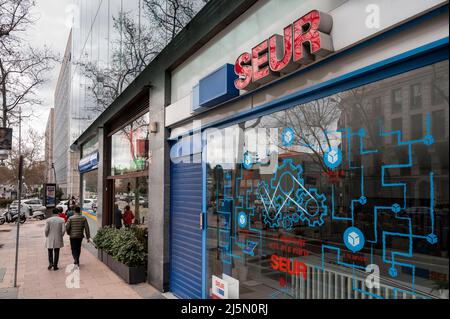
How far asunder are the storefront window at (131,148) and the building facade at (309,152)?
2790 millimetres

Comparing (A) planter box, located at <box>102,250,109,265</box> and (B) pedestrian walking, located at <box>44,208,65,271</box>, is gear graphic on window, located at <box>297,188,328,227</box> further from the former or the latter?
(B) pedestrian walking, located at <box>44,208,65,271</box>

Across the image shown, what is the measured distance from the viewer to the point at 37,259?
40.4 feet

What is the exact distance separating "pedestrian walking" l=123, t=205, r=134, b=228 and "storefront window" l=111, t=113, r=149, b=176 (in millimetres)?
1221

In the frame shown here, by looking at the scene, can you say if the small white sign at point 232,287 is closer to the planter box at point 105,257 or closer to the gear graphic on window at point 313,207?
the gear graphic on window at point 313,207

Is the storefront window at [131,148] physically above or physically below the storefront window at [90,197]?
above

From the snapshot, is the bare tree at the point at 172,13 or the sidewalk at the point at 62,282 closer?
the bare tree at the point at 172,13

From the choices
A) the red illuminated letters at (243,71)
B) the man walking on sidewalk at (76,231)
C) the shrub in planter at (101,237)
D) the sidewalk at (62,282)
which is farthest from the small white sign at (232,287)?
the shrub in planter at (101,237)

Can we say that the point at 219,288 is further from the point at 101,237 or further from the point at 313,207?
the point at 101,237

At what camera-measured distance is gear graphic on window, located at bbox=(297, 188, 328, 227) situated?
13.0 ft

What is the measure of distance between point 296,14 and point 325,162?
6.02 feet

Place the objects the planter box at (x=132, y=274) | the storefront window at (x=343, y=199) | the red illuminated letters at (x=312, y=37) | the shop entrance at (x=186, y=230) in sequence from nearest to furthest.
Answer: the storefront window at (x=343, y=199) < the red illuminated letters at (x=312, y=37) < the shop entrance at (x=186, y=230) < the planter box at (x=132, y=274)

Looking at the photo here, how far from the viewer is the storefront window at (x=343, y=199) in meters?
2.94

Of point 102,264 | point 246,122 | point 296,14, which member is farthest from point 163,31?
point 102,264
